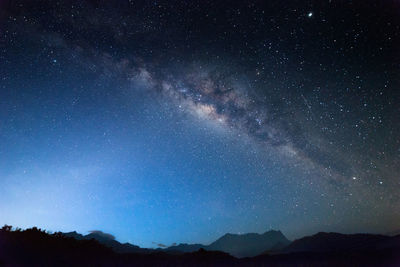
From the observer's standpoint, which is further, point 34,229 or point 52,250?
point 34,229

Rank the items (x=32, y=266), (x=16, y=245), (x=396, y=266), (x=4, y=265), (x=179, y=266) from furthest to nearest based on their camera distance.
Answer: (x=396, y=266) → (x=179, y=266) → (x=16, y=245) → (x=32, y=266) → (x=4, y=265)

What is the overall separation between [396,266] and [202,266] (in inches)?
626

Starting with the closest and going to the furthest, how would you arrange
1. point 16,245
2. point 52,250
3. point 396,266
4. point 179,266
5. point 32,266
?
1. point 32,266
2. point 16,245
3. point 52,250
4. point 179,266
5. point 396,266

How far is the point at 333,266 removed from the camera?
1684cm

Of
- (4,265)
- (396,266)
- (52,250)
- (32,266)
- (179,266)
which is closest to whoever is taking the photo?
(4,265)

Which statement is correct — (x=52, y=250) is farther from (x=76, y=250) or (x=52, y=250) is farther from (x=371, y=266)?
(x=371, y=266)

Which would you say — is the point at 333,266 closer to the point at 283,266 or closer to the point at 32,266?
the point at 283,266

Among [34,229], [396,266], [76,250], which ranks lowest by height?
[396,266]

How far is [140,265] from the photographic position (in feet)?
56.8

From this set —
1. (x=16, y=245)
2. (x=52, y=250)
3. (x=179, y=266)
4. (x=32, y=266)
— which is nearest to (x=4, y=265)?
(x=32, y=266)

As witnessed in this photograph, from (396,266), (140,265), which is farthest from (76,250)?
(396,266)

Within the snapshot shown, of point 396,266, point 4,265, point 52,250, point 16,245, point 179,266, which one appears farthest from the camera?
point 396,266

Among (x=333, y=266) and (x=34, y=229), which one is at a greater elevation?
(x=34, y=229)

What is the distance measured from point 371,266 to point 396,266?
270 cm
